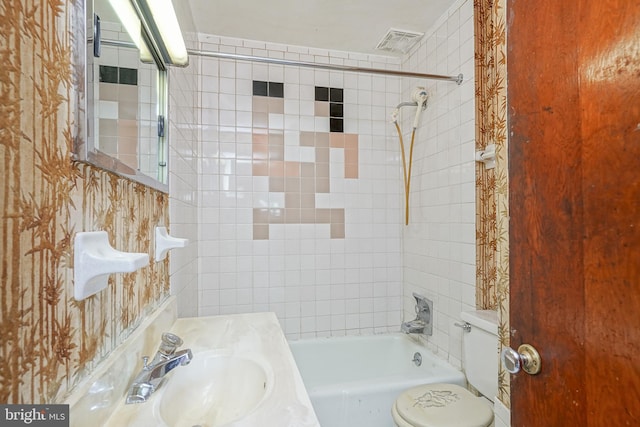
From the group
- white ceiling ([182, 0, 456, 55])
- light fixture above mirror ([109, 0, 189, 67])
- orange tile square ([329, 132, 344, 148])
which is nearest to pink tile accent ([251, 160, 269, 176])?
orange tile square ([329, 132, 344, 148])

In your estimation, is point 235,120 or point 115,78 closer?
point 115,78

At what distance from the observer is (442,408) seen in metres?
1.30

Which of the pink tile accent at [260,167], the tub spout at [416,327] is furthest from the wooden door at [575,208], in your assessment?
the pink tile accent at [260,167]

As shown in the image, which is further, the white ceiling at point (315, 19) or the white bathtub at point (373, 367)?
the white ceiling at point (315, 19)

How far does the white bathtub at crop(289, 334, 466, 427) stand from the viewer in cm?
152

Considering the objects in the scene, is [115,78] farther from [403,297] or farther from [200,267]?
[403,297]

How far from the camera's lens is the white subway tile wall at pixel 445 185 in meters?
1.67

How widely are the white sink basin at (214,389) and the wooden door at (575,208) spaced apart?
0.63 meters

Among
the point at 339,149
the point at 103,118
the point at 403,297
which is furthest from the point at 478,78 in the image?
the point at 103,118

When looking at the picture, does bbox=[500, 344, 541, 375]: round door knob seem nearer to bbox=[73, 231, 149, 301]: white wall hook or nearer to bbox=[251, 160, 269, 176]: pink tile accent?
bbox=[73, 231, 149, 301]: white wall hook

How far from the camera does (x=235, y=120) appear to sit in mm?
2111

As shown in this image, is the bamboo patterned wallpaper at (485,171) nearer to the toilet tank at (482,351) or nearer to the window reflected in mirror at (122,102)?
the toilet tank at (482,351)

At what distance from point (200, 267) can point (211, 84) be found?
4.09 feet

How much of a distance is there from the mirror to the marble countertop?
50cm
